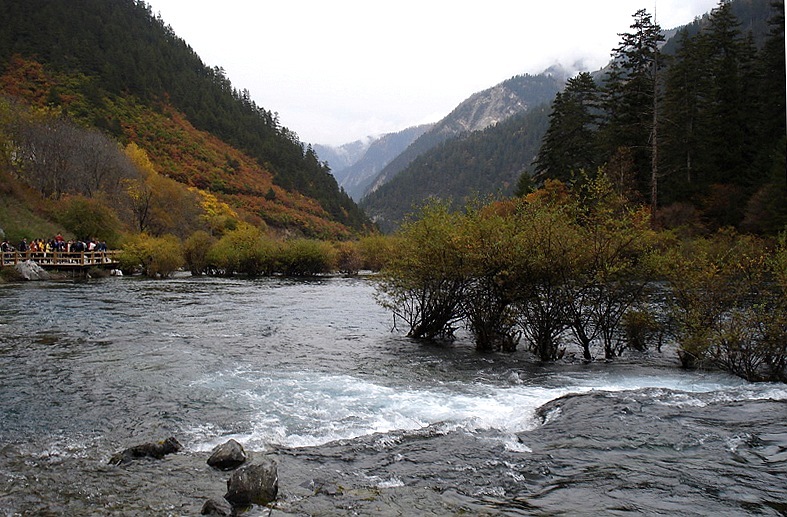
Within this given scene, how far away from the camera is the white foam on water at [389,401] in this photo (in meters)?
9.40

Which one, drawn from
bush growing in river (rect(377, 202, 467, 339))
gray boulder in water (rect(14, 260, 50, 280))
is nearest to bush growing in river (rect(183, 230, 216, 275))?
gray boulder in water (rect(14, 260, 50, 280))

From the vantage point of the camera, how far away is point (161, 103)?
125 m

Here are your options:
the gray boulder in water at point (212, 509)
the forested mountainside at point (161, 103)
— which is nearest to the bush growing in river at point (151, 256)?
the forested mountainside at point (161, 103)

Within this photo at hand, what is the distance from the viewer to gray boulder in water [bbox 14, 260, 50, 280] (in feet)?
128

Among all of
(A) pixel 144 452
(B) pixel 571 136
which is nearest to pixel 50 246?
(A) pixel 144 452

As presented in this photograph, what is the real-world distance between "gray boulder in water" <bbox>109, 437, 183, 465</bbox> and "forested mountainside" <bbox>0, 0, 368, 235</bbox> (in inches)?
3453

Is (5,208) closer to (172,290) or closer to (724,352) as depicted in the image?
(172,290)

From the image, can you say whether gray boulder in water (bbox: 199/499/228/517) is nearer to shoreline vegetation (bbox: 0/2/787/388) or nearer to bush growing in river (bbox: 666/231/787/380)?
shoreline vegetation (bbox: 0/2/787/388)

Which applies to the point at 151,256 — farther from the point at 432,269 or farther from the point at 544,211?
the point at 544,211

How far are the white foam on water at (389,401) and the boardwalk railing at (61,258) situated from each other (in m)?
37.0

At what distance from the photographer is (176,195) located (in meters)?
67.9

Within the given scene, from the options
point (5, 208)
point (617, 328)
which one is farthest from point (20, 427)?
point (5, 208)

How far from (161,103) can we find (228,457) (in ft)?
442

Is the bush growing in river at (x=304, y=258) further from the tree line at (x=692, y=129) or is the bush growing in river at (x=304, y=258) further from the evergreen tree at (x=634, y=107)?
the evergreen tree at (x=634, y=107)
